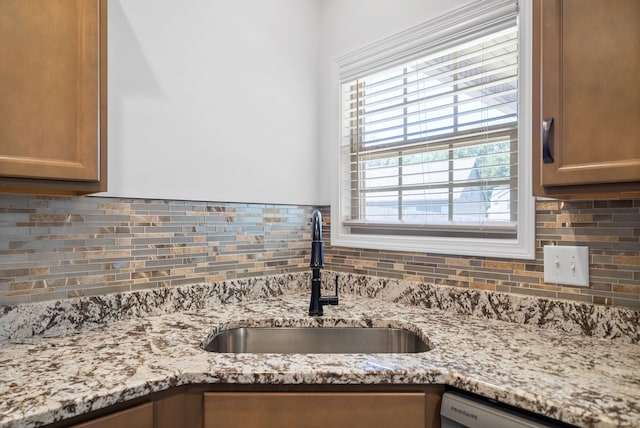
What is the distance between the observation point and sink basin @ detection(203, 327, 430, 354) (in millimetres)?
1535

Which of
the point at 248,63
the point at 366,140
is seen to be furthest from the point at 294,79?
the point at 366,140

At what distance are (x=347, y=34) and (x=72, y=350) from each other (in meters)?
1.82

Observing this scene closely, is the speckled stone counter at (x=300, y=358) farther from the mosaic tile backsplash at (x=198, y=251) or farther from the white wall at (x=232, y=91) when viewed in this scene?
the white wall at (x=232, y=91)

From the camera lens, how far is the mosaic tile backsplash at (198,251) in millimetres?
1259

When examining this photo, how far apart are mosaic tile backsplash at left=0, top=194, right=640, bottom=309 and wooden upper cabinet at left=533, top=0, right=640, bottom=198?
0.23m

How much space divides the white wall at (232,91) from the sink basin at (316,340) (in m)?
0.61

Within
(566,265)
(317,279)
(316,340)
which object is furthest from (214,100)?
(566,265)

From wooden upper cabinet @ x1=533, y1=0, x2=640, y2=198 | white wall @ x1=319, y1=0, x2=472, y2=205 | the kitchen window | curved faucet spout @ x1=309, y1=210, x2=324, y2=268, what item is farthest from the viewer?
white wall @ x1=319, y1=0, x2=472, y2=205

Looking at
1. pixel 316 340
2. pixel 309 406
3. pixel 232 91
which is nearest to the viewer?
pixel 309 406

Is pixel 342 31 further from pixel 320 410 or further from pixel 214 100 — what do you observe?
pixel 320 410

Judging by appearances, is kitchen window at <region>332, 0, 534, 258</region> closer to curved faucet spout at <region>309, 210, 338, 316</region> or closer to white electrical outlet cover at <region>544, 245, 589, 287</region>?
white electrical outlet cover at <region>544, 245, 589, 287</region>

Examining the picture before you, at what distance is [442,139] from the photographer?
174 centimetres

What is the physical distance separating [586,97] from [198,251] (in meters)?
1.46

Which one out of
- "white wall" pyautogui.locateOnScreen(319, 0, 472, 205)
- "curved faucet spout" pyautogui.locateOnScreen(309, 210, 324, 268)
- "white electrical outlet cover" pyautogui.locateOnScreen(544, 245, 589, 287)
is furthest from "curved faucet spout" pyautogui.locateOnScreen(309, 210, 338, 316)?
"white electrical outlet cover" pyautogui.locateOnScreen(544, 245, 589, 287)
